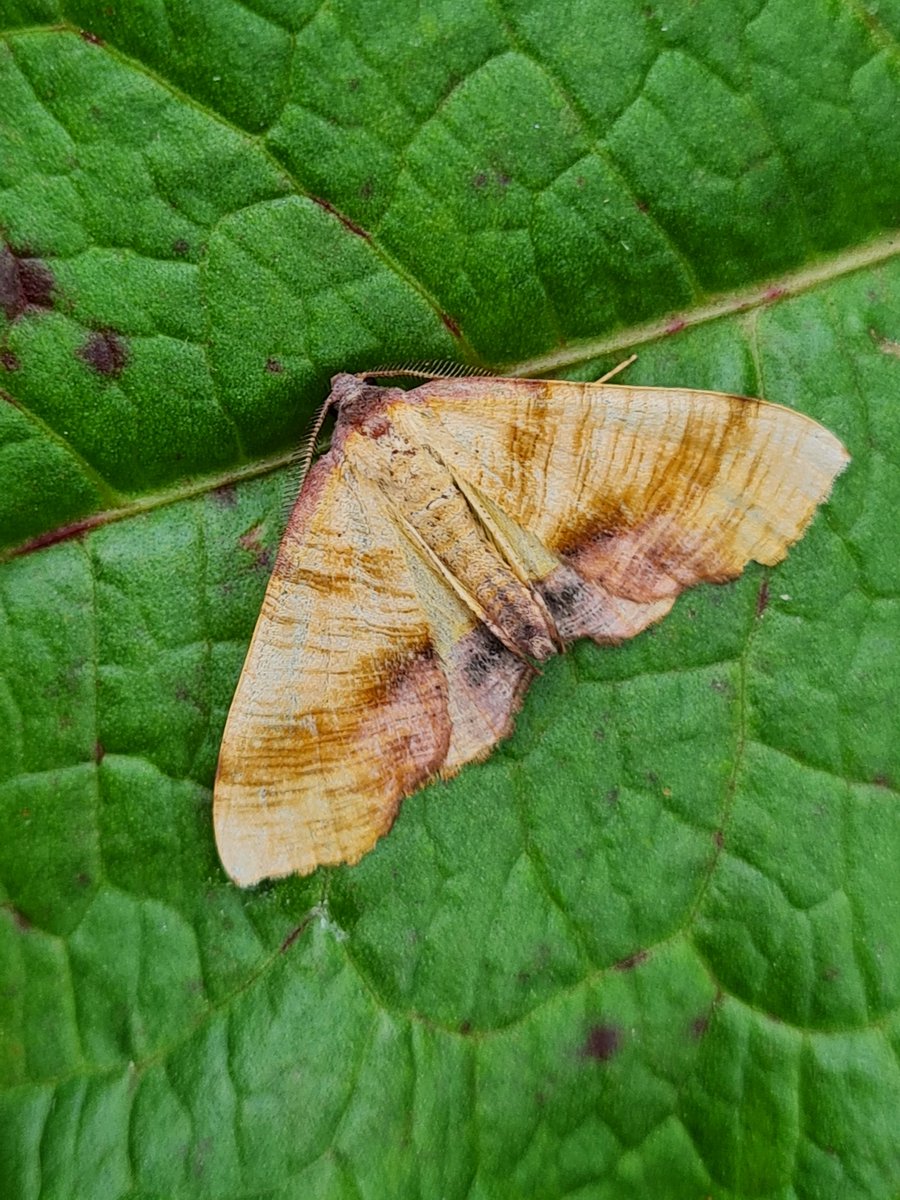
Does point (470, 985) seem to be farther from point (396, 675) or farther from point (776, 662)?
point (776, 662)

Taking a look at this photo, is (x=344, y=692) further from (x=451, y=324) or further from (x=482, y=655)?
(x=451, y=324)

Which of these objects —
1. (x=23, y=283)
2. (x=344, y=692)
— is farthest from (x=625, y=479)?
(x=23, y=283)

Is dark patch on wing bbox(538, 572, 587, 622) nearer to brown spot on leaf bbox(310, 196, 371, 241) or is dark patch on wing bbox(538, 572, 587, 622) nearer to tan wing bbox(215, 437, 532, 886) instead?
tan wing bbox(215, 437, 532, 886)

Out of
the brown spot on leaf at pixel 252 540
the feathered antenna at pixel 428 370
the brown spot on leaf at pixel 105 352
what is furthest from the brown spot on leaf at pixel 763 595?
the brown spot on leaf at pixel 105 352

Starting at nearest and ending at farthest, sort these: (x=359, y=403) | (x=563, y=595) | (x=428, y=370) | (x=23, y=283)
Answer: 1. (x=23, y=283)
2. (x=359, y=403)
3. (x=428, y=370)
4. (x=563, y=595)

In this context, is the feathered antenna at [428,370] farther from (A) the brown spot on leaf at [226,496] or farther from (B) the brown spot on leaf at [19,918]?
(B) the brown spot on leaf at [19,918]

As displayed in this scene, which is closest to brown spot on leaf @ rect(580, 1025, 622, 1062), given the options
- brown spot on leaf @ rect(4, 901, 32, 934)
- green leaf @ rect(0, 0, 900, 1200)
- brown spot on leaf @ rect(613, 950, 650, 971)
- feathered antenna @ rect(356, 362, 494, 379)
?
green leaf @ rect(0, 0, 900, 1200)
